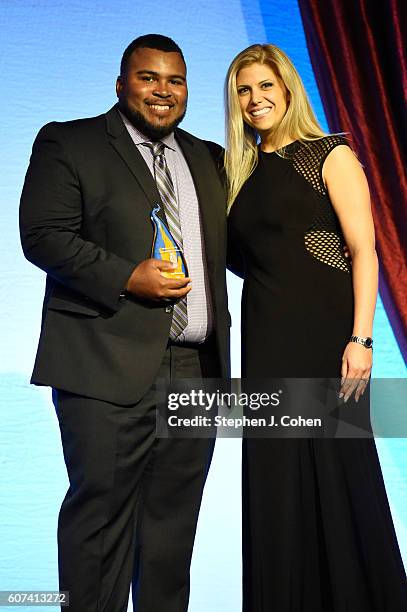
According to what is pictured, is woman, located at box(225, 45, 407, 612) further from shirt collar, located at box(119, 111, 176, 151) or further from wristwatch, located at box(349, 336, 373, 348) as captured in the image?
shirt collar, located at box(119, 111, 176, 151)

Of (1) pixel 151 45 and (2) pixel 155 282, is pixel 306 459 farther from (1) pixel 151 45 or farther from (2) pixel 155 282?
(1) pixel 151 45

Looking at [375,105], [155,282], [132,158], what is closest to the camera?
[155,282]

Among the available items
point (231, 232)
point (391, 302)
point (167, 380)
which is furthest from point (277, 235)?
point (391, 302)

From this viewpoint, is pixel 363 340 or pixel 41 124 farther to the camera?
pixel 41 124

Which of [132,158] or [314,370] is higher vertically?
[132,158]

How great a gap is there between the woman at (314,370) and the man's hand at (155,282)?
0.78 ft

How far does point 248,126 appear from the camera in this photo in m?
2.02

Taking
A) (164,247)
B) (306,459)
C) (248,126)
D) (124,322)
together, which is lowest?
(306,459)

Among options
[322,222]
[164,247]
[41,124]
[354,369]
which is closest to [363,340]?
[354,369]

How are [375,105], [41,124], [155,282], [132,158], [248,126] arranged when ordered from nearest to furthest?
[155,282] < [132,158] < [248,126] < [375,105] < [41,124]

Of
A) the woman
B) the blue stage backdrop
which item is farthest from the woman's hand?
the blue stage backdrop

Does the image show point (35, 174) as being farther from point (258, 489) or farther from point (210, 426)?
point (258, 489)

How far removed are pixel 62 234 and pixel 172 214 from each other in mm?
234

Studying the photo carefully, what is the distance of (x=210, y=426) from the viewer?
1.91 meters
